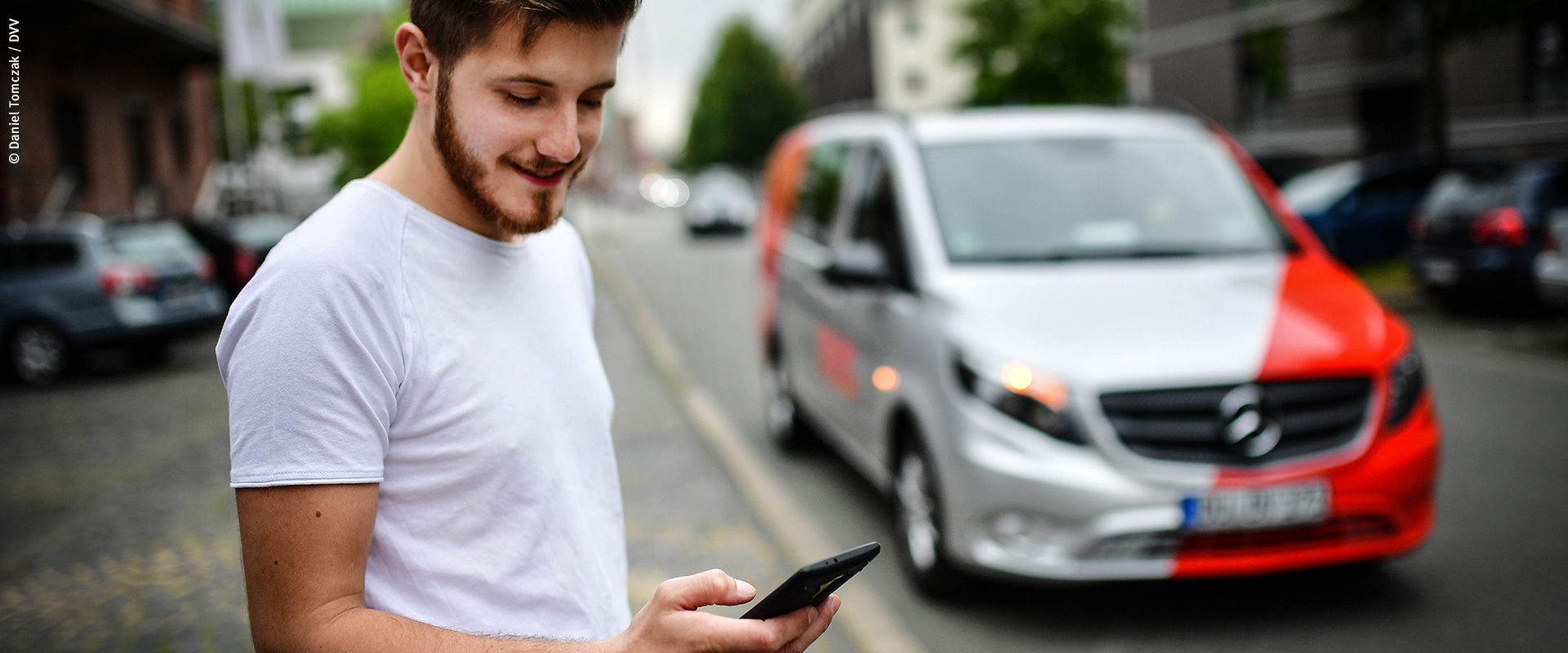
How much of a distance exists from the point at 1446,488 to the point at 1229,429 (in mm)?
2731

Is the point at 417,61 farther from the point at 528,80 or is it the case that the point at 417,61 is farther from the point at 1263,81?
the point at 1263,81

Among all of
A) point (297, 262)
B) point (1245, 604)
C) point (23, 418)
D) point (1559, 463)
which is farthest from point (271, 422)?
point (23, 418)

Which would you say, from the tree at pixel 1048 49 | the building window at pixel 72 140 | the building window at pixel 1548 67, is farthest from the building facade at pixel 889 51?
the building window at pixel 72 140

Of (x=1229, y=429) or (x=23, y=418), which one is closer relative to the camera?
(x=1229, y=429)

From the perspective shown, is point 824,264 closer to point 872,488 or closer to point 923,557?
point 872,488

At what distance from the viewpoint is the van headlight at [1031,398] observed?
3723 mm

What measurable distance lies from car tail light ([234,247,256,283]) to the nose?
1452 cm

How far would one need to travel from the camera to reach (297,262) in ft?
4.16

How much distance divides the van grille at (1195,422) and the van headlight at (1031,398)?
0.14 m

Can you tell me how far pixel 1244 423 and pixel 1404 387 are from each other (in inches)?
27.3

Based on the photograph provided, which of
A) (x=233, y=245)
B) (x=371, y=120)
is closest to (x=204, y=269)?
(x=233, y=245)

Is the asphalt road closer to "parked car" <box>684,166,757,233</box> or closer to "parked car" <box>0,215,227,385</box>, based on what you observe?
"parked car" <box>0,215,227,385</box>

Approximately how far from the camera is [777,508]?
5.59 m

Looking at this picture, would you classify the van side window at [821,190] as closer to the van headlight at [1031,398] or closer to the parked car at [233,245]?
the van headlight at [1031,398]
